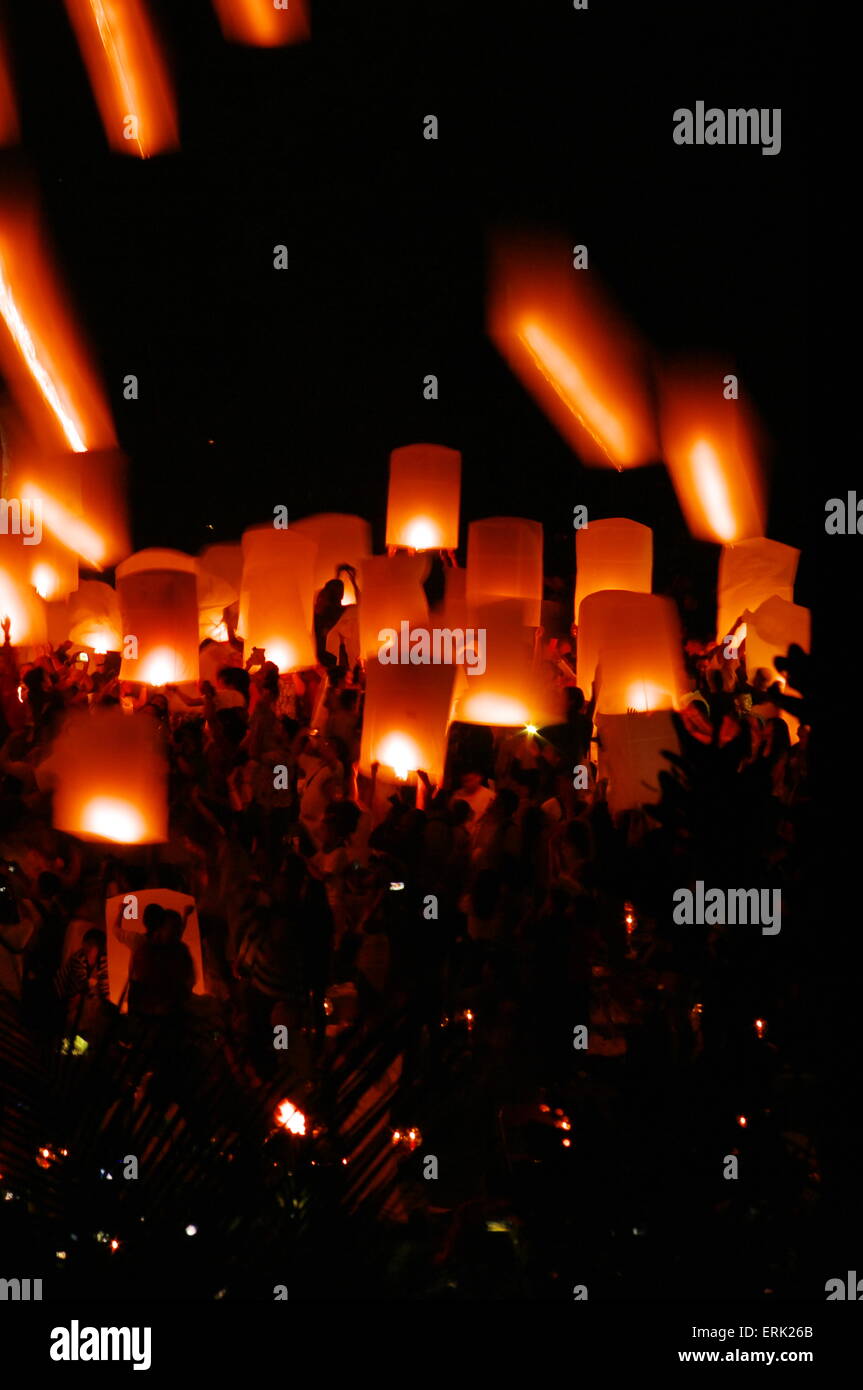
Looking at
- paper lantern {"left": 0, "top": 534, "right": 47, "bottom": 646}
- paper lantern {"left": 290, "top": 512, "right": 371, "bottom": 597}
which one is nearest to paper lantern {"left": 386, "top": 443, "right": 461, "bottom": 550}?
paper lantern {"left": 290, "top": 512, "right": 371, "bottom": 597}

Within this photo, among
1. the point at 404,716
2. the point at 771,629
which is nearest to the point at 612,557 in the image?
the point at 771,629

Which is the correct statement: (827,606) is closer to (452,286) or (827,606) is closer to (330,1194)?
(330,1194)

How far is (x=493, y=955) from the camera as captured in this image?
14.0 feet

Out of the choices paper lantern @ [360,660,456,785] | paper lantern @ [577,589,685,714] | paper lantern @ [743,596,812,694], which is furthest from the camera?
paper lantern @ [743,596,812,694]

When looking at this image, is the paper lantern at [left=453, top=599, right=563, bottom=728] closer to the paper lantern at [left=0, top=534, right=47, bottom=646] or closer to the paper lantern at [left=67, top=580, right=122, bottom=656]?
the paper lantern at [left=0, top=534, right=47, bottom=646]

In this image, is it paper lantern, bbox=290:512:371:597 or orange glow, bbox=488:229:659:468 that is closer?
paper lantern, bbox=290:512:371:597

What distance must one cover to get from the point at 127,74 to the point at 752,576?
18.8ft

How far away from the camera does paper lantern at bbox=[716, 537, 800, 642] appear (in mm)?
10156

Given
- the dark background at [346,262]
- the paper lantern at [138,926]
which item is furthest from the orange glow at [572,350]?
the paper lantern at [138,926]

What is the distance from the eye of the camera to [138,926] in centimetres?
587

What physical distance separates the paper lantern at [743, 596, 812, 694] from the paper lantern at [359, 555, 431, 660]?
1.99 meters
